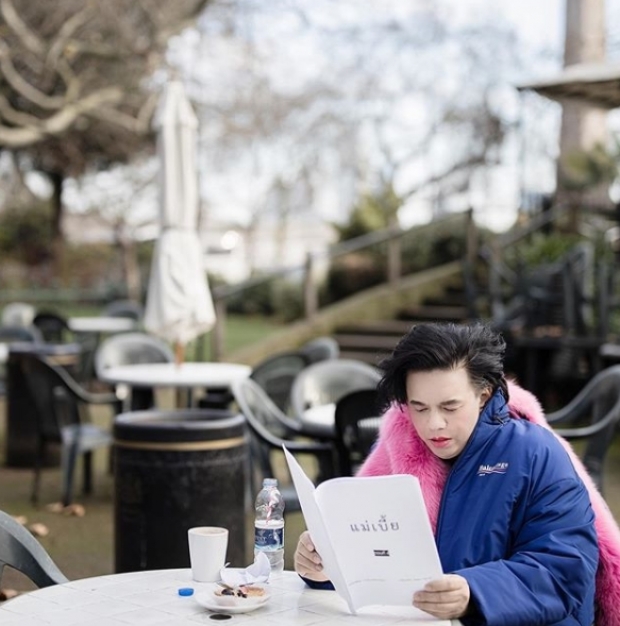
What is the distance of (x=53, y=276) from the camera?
25766 millimetres

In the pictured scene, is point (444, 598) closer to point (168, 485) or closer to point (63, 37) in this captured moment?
point (168, 485)

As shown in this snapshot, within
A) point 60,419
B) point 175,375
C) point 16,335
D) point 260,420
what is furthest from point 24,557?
point 16,335

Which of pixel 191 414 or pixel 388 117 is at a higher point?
pixel 388 117

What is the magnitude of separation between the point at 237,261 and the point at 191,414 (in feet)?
117

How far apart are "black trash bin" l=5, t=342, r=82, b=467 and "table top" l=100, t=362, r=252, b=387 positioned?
1.19 m

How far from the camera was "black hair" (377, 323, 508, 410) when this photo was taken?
271 centimetres

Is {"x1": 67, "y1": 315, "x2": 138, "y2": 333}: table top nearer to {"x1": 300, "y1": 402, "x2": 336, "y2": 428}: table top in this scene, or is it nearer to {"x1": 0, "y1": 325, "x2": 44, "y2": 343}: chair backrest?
{"x1": 0, "y1": 325, "x2": 44, "y2": 343}: chair backrest

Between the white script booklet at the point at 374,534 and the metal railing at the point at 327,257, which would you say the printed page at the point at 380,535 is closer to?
the white script booklet at the point at 374,534

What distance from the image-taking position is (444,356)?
2.71 m

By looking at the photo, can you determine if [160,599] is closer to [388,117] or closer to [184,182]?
[184,182]

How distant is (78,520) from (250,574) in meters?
4.97

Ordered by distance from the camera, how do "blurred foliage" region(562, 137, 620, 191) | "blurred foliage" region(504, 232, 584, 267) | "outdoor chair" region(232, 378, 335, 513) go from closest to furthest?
"outdoor chair" region(232, 378, 335, 513)
"blurred foliage" region(562, 137, 620, 191)
"blurred foliage" region(504, 232, 584, 267)

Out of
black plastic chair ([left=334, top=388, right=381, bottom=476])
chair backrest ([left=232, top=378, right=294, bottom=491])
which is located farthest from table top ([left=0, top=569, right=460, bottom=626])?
chair backrest ([left=232, top=378, right=294, bottom=491])

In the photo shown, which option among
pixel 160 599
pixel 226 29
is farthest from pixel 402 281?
pixel 160 599
